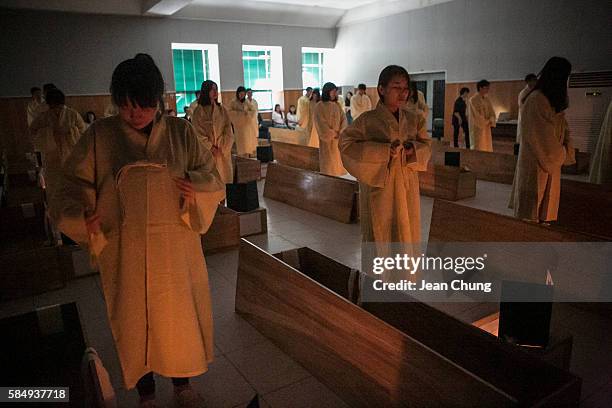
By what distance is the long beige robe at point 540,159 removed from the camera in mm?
3754

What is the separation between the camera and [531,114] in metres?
3.77

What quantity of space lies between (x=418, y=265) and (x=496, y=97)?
31.7 ft

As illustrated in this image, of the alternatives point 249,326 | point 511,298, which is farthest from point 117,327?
point 511,298

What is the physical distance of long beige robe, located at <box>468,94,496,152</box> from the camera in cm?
876

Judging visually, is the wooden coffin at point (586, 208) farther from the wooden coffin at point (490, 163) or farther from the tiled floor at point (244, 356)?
the wooden coffin at point (490, 163)

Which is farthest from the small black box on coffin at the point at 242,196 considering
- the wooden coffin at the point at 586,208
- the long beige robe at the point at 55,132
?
the wooden coffin at the point at 586,208

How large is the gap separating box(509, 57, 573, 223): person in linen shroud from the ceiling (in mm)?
9253

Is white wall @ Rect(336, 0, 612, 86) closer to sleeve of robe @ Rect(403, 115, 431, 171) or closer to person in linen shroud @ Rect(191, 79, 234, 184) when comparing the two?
person in linen shroud @ Rect(191, 79, 234, 184)

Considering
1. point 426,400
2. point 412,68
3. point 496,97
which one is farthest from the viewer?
point 412,68

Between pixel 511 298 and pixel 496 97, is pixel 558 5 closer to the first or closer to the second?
pixel 496 97

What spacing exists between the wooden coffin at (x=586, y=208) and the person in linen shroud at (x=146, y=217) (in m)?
3.47

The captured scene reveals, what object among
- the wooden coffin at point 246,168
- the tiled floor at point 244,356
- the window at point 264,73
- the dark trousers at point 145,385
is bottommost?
the tiled floor at point 244,356

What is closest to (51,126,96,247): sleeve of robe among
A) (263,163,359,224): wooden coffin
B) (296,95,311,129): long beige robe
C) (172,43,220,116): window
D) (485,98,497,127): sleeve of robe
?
(263,163,359,224): wooden coffin

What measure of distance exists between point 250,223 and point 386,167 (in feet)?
8.17
